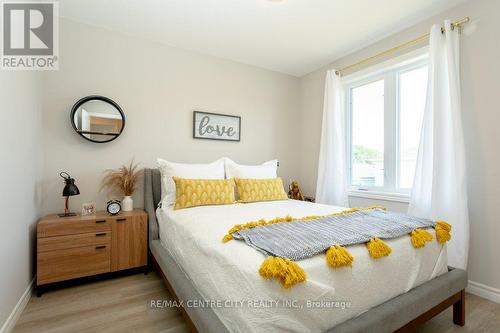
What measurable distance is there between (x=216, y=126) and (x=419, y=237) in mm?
2469

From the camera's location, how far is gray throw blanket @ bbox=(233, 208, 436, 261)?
1145mm

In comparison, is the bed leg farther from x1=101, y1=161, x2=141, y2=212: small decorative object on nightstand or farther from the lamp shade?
the lamp shade

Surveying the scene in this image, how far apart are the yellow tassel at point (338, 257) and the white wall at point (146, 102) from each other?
7.49 ft

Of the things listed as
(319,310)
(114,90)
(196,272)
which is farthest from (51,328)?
(114,90)

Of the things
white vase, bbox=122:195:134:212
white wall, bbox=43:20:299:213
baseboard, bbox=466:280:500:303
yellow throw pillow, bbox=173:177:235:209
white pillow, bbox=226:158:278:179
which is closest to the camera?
baseboard, bbox=466:280:500:303

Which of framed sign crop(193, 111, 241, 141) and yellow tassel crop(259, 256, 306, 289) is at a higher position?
framed sign crop(193, 111, 241, 141)

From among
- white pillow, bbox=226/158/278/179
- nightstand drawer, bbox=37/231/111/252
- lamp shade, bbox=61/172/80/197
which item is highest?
white pillow, bbox=226/158/278/179

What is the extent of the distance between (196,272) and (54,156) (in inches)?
78.3

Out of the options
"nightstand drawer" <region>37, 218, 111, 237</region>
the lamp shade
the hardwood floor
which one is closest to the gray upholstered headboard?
"nightstand drawer" <region>37, 218, 111, 237</region>

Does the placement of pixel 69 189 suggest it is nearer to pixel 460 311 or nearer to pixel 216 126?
pixel 216 126

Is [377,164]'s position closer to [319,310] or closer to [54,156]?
[319,310]

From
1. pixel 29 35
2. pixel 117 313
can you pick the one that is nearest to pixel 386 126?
pixel 117 313

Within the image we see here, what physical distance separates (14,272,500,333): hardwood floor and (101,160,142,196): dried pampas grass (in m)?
0.92

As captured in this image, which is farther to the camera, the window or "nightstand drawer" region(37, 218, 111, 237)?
the window
